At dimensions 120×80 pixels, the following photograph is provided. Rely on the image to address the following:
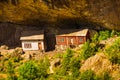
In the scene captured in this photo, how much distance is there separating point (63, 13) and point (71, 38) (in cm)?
524

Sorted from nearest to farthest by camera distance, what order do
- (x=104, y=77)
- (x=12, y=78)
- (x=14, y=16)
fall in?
(x=104, y=77) → (x=12, y=78) → (x=14, y=16)

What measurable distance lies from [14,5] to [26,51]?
30.3 feet

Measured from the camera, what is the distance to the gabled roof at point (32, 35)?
50.8 meters

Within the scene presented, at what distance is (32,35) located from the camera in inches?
2023

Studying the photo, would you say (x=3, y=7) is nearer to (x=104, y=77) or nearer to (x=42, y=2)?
(x=42, y=2)

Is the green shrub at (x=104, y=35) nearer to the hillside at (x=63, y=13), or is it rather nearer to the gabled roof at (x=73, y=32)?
the hillside at (x=63, y=13)

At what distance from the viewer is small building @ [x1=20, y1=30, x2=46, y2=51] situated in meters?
50.9

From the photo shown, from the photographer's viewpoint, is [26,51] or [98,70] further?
[26,51]

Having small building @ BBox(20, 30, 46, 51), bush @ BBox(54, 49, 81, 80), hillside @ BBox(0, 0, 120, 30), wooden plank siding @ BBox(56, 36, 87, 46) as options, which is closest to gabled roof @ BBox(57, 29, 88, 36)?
wooden plank siding @ BBox(56, 36, 87, 46)

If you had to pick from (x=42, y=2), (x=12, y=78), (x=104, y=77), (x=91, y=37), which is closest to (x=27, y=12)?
(x=42, y=2)

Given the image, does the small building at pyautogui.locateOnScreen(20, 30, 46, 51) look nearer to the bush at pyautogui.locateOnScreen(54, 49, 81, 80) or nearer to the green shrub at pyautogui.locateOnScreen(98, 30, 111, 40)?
the green shrub at pyautogui.locateOnScreen(98, 30, 111, 40)

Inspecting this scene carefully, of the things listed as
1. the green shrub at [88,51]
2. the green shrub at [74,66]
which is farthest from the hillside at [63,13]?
the green shrub at [74,66]

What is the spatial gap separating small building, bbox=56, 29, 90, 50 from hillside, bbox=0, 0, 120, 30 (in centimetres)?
126

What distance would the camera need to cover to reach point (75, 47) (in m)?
49.9
